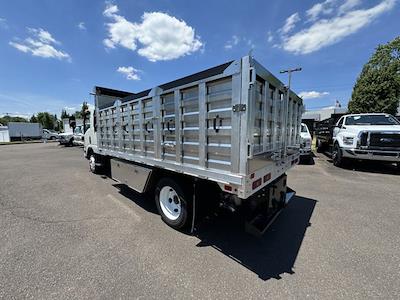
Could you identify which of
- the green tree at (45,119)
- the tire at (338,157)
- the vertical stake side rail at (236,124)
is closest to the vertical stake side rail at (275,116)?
the vertical stake side rail at (236,124)

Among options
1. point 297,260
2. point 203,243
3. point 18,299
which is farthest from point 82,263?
point 297,260

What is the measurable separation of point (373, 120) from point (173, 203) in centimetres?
934

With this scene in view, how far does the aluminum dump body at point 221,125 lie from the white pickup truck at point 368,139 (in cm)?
520

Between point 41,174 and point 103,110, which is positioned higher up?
point 103,110

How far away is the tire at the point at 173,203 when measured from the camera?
343cm

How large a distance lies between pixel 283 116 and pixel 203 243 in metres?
2.53

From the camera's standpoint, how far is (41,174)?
327 inches

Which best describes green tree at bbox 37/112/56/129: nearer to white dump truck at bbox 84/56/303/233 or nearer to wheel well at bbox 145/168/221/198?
white dump truck at bbox 84/56/303/233

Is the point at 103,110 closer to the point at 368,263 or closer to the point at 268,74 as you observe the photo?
the point at 268,74

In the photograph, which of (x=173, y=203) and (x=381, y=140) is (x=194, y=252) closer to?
(x=173, y=203)

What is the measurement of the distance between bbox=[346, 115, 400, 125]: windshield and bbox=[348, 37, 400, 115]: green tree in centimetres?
1620

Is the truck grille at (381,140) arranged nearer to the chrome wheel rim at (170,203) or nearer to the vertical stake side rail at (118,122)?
the chrome wheel rim at (170,203)

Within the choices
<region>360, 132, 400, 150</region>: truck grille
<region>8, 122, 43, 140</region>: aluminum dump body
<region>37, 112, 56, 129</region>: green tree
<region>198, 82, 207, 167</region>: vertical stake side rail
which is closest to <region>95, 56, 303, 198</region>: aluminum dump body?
<region>198, 82, 207, 167</region>: vertical stake side rail

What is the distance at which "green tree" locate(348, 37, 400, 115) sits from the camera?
20.7m
